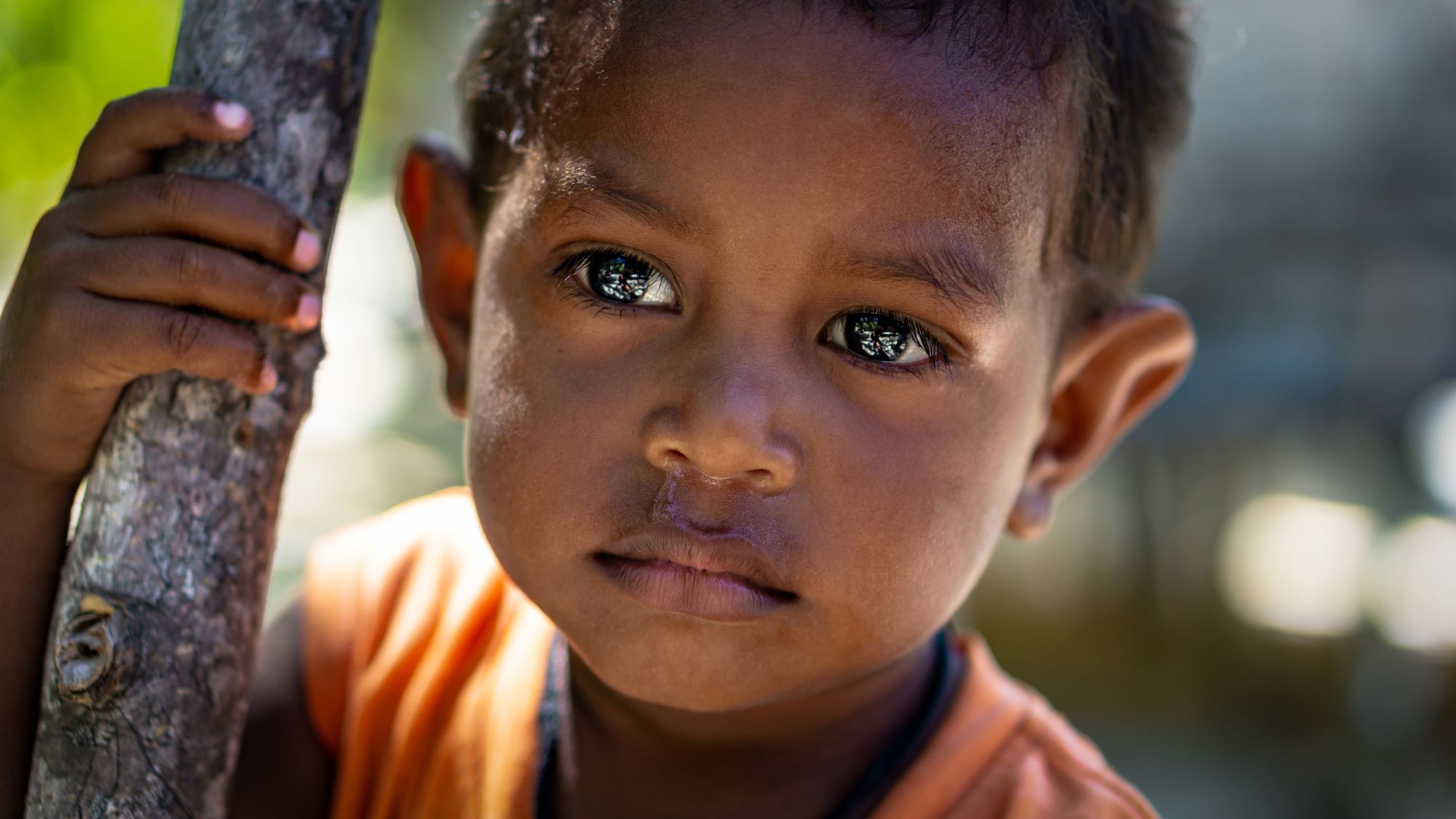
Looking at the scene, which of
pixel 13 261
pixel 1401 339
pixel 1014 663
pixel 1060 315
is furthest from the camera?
pixel 1401 339

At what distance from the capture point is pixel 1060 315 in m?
1.57

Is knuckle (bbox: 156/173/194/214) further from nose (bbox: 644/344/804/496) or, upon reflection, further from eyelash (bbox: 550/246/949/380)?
nose (bbox: 644/344/804/496)

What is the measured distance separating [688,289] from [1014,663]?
4.41 metres

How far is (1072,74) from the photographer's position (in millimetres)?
1407

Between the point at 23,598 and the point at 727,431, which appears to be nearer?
the point at 727,431

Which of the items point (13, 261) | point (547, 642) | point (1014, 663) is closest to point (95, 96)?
point (13, 261)

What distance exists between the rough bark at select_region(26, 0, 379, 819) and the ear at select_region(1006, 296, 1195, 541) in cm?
95

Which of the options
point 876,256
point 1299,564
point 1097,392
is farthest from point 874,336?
point 1299,564

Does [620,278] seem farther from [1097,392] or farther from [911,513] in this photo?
[1097,392]

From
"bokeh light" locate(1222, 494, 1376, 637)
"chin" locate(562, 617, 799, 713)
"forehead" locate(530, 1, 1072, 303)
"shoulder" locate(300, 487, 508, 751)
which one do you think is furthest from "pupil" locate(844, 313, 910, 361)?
"bokeh light" locate(1222, 494, 1376, 637)

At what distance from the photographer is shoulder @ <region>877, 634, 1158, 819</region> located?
5.10 feet

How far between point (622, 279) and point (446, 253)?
0.43 m

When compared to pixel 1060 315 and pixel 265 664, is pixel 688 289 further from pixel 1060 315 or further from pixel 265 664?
pixel 265 664

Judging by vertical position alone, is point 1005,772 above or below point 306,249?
below
